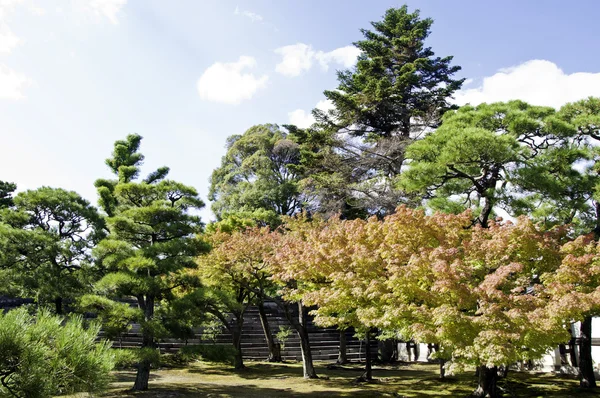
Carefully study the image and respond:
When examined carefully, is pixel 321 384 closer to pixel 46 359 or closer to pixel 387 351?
pixel 387 351

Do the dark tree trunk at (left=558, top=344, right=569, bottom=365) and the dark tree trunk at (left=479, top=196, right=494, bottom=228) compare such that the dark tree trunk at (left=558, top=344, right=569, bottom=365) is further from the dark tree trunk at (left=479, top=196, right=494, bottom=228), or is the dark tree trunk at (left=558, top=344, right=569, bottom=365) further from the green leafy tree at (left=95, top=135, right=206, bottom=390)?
the green leafy tree at (left=95, top=135, right=206, bottom=390)

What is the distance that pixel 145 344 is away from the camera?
11.7m

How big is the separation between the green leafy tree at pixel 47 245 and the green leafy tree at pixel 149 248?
1186 millimetres

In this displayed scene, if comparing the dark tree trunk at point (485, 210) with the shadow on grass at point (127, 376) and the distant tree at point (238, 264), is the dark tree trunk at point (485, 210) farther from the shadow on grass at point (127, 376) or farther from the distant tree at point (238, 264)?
the shadow on grass at point (127, 376)

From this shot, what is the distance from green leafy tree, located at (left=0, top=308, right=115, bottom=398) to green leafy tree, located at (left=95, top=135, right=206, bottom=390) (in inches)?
205

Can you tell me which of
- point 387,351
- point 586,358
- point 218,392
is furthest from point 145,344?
point 387,351

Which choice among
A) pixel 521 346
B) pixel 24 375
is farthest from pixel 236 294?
pixel 24 375

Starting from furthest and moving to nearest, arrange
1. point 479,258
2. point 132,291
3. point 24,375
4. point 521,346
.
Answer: point 132,291
point 479,258
point 521,346
point 24,375

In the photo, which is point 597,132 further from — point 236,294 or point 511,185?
point 236,294

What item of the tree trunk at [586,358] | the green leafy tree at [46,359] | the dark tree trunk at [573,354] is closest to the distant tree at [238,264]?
the green leafy tree at [46,359]

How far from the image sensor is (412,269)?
8586mm

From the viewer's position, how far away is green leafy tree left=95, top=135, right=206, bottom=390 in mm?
10984

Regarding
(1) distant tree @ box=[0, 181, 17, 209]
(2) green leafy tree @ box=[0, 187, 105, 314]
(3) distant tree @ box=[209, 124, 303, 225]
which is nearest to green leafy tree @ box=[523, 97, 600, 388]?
(2) green leafy tree @ box=[0, 187, 105, 314]

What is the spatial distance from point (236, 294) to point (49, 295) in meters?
6.97
